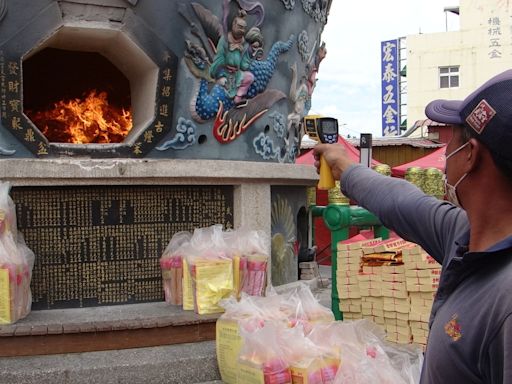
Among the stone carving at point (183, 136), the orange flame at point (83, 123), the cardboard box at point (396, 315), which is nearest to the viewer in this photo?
the cardboard box at point (396, 315)

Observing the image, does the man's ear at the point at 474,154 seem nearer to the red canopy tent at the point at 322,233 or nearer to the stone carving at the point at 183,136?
the stone carving at the point at 183,136

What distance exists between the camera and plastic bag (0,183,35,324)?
5566 millimetres

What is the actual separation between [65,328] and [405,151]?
44.1 ft

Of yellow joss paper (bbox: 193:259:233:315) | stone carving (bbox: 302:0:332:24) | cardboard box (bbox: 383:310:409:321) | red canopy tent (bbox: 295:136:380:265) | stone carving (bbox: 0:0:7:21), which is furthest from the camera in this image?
red canopy tent (bbox: 295:136:380:265)

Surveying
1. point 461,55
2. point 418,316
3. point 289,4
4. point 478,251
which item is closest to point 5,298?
point 418,316

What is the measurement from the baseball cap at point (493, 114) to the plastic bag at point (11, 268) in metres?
4.77

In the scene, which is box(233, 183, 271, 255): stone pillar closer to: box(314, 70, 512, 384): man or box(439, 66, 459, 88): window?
box(314, 70, 512, 384): man

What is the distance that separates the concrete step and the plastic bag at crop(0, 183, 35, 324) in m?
0.44

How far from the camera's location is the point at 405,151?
57.9 ft

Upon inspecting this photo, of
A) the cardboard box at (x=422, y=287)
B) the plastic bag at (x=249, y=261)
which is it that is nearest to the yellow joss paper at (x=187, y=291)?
the plastic bag at (x=249, y=261)

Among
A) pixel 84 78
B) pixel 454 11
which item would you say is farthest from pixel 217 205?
pixel 454 11

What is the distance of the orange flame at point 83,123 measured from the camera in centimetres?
775

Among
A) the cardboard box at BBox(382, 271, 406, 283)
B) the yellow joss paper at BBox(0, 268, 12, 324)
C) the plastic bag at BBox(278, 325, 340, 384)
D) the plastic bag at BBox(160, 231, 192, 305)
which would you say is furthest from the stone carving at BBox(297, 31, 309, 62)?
the plastic bag at BBox(278, 325, 340, 384)

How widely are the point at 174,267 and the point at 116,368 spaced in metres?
1.28
